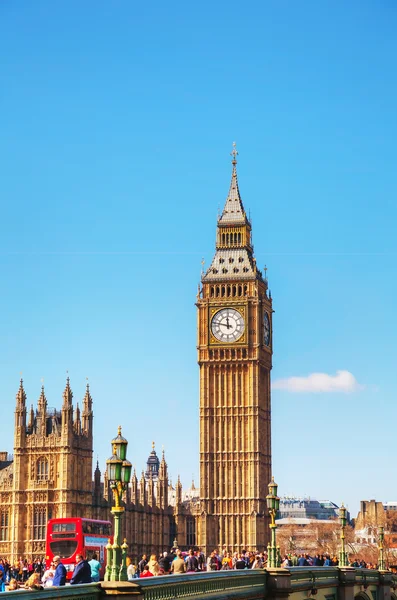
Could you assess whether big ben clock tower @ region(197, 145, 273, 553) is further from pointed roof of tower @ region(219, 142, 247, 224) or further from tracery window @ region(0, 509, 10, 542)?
tracery window @ region(0, 509, 10, 542)

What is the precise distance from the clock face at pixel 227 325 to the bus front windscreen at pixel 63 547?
63724 mm

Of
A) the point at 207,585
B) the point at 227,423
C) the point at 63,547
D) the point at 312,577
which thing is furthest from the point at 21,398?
the point at 207,585

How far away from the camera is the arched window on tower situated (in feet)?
333

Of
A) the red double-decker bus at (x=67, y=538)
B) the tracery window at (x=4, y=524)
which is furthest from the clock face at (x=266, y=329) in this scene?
the red double-decker bus at (x=67, y=538)

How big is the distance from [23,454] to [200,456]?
2551cm

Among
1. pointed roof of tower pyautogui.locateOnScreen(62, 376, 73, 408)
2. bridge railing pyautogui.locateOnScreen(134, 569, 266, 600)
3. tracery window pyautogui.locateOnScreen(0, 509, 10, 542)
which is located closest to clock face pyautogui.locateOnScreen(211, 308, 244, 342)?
pointed roof of tower pyautogui.locateOnScreen(62, 376, 73, 408)

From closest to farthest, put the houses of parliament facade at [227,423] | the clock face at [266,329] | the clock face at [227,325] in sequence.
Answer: the houses of parliament facade at [227,423]
the clock face at [227,325]
the clock face at [266,329]

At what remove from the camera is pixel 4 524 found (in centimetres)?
10075

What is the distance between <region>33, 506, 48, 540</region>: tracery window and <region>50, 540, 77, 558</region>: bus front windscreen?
3820 centimetres

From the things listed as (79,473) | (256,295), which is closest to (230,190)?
(256,295)

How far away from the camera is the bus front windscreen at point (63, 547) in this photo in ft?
202

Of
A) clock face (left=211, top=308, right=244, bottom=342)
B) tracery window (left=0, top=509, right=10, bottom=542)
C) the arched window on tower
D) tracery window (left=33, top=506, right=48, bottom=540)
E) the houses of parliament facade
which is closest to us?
tracery window (left=33, top=506, right=48, bottom=540)

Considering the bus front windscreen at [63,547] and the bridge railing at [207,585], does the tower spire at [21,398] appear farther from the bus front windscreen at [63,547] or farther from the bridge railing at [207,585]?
the bridge railing at [207,585]

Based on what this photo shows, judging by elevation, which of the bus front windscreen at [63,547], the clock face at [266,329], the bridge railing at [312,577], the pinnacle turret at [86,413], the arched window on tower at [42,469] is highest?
the clock face at [266,329]
